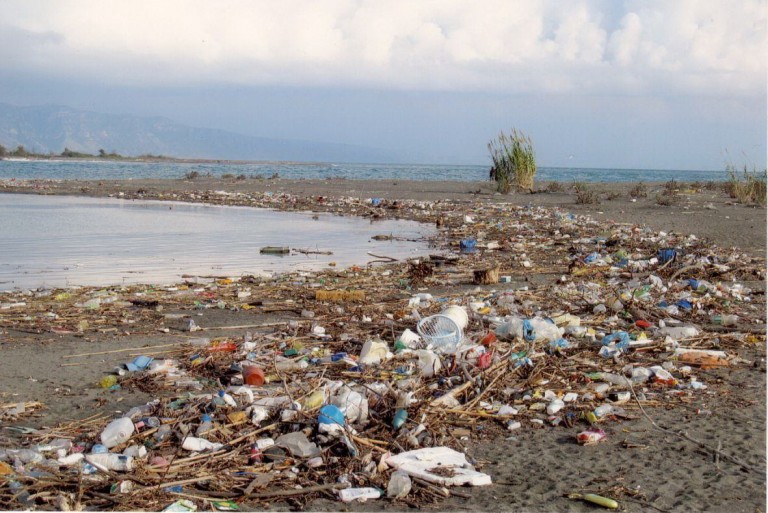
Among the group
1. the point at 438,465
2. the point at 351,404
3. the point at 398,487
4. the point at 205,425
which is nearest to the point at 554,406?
the point at 438,465

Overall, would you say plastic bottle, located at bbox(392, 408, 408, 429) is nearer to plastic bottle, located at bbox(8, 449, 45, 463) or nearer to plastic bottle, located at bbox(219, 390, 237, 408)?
plastic bottle, located at bbox(219, 390, 237, 408)

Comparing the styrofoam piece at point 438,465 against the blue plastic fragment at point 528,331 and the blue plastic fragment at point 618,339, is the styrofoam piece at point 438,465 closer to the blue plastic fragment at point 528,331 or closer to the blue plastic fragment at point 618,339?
the blue plastic fragment at point 528,331

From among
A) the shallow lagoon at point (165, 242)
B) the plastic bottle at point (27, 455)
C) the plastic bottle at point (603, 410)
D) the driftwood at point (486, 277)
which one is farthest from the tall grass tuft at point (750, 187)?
the plastic bottle at point (27, 455)

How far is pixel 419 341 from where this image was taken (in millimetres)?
5262

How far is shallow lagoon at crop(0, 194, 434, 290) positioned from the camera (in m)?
8.97

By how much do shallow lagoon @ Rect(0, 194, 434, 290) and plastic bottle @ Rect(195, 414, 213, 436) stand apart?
475 cm

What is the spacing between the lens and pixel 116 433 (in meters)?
3.59

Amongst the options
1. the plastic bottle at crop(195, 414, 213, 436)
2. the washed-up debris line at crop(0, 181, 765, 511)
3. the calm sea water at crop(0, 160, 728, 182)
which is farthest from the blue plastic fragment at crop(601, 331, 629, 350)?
the calm sea water at crop(0, 160, 728, 182)

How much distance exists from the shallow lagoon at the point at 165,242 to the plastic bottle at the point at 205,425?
15.6 feet

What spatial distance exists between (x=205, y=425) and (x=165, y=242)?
27.8 feet

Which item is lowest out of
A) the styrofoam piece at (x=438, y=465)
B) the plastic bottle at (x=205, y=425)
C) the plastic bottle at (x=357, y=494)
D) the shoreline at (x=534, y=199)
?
the plastic bottle at (x=357, y=494)

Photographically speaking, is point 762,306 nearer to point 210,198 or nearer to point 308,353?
point 308,353

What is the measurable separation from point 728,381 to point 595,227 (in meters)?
8.06

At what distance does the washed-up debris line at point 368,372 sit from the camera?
3.29 m
